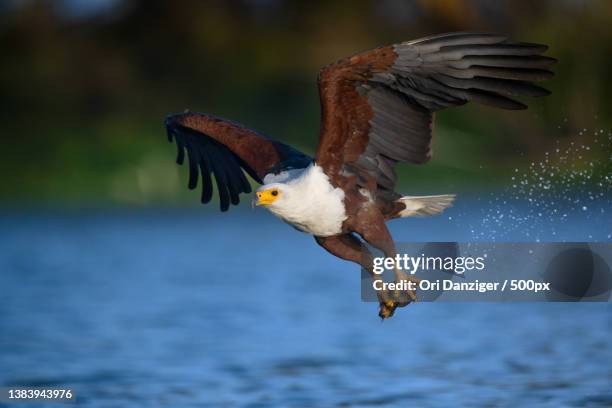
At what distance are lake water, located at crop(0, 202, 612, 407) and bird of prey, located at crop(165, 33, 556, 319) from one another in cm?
180

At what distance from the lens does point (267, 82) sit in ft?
81.3

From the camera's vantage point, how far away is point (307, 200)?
745 centimetres

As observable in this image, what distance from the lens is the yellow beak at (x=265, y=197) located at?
7.36 m

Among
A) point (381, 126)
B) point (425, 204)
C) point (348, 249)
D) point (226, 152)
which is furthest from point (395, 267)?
point (226, 152)

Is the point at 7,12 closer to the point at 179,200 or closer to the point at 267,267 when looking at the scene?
the point at 179,200

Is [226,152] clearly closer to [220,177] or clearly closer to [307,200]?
[220,177]

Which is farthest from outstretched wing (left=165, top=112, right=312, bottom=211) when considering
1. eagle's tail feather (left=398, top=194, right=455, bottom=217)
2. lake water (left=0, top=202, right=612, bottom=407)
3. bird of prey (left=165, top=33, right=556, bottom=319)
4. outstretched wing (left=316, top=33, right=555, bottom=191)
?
lake water (left=0, top=202, right=612, bottom=407)

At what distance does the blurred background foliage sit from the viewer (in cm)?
1867

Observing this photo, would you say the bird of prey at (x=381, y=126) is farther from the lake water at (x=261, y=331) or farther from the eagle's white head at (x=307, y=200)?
the lake water at (x=261, y=331)

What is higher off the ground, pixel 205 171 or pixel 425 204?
pixel 205 171

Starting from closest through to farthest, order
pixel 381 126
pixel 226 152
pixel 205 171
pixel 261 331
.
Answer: pixel 381 126 → pixel 226 152 → pixel 205 171 → pixel 261 331

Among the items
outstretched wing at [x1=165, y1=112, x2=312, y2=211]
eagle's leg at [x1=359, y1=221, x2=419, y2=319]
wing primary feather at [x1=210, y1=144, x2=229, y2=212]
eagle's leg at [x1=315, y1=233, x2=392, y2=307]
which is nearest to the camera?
eagle's leg at [x1=359, y1=221, x2=419, y2=319]

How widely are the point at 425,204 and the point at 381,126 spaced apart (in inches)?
21.4

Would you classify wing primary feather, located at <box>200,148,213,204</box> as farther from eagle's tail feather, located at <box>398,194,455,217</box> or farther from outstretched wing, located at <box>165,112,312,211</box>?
eagle's tail feather, located at <box>398,194,455,217</box>
